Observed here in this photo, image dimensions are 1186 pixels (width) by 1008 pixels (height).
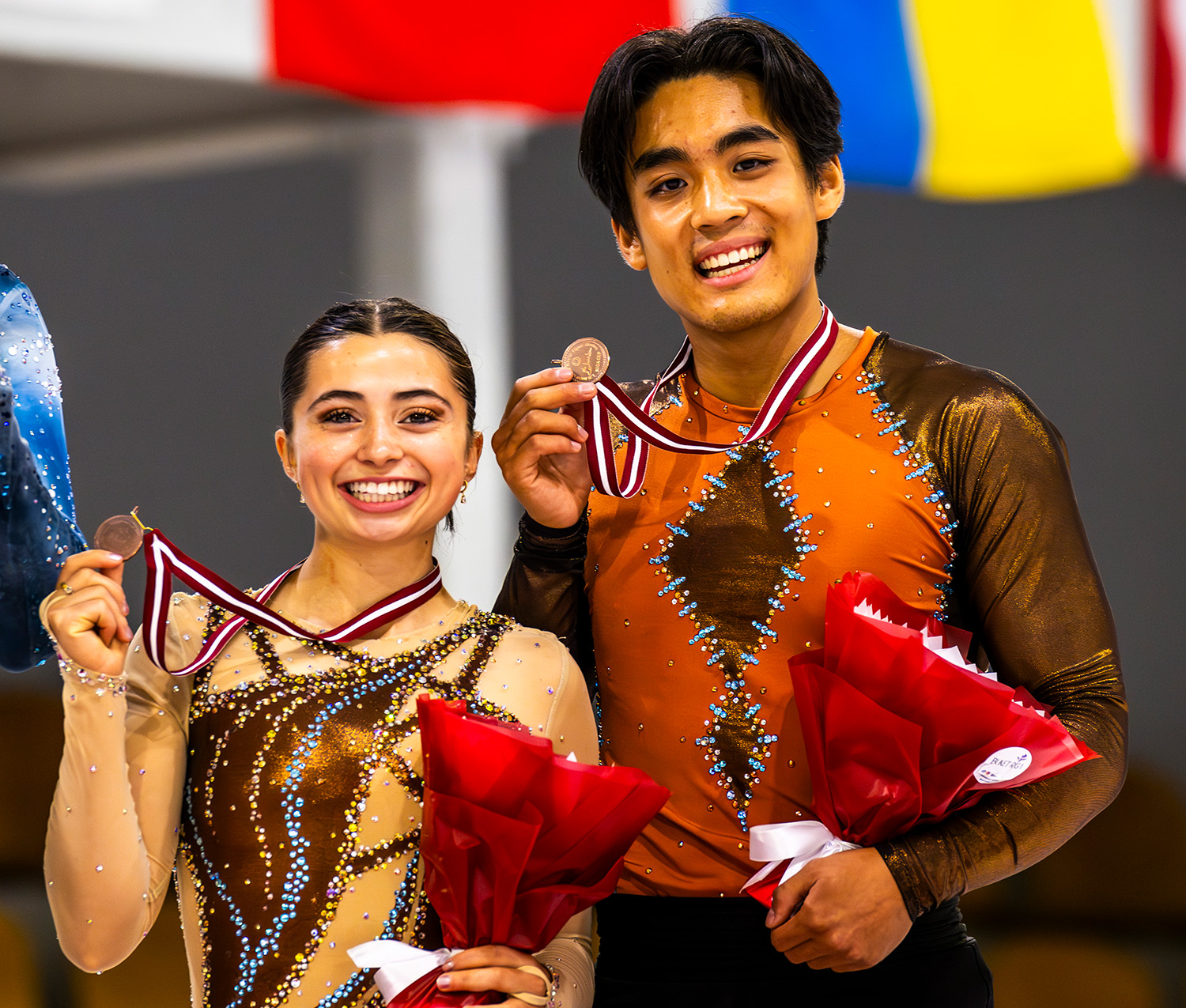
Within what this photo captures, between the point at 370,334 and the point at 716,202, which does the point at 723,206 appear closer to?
the point at 716,202

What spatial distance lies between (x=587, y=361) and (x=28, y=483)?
772 millimetres

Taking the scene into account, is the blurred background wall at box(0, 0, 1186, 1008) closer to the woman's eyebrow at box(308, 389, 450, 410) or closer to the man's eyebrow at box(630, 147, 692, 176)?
the man's eyebrow at box(630, 147, 692, 176)

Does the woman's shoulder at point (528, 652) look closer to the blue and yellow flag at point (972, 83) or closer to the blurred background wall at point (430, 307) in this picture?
the blurred background wall at point (430, 307)

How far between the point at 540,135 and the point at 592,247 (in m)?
0.41

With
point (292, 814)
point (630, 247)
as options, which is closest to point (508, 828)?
point (292, 814)

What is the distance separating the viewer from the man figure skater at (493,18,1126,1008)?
192cm

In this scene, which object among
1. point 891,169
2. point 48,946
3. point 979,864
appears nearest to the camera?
point 979,864

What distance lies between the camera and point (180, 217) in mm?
3986

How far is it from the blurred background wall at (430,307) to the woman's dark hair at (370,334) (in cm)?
187

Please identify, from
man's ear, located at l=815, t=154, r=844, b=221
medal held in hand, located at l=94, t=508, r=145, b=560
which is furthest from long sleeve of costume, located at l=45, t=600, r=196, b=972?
man's ear, located at l=815, t=154, r=844, b=221

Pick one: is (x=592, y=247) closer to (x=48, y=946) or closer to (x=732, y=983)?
(x=48, y=946)

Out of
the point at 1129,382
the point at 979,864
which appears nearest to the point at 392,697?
the point at 979,864

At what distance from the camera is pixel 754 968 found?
195 centimetres

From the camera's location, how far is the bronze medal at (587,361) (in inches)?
76.6
